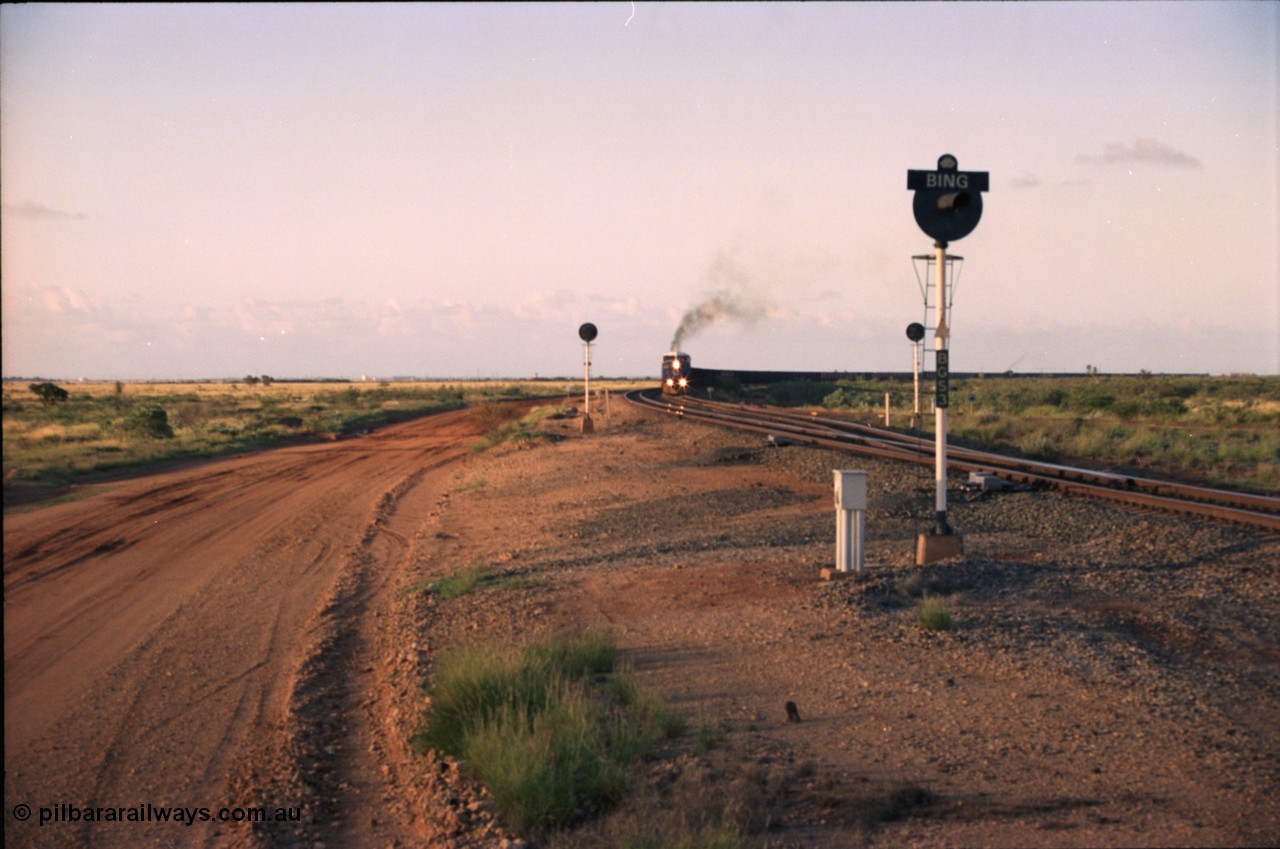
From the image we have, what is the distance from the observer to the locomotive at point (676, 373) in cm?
6272

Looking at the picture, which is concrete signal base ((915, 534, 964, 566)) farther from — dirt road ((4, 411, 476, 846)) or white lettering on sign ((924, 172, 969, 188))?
dirt road ((4, 411, 476, 846))

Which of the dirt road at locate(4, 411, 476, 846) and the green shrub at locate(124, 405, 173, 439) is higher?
the green shrub at locate(124, 405, 173, 439)

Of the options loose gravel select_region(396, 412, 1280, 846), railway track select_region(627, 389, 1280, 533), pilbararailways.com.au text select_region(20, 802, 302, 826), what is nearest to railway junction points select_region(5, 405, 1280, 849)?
loose gravel select_region(396, 412, 1280, 846)

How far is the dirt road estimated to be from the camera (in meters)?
7.46

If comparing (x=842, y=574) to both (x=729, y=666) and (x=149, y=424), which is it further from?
(x=149, y=424)

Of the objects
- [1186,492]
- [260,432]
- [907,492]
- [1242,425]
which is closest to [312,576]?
[907,492]

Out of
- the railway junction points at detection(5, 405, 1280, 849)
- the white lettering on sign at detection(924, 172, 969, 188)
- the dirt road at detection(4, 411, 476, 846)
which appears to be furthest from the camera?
the white lettering on sign at detection(924, 172, 969, 188)

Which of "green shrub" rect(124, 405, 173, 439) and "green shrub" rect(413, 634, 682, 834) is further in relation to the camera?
"green shrub" rect(124, 405, 173, 439)

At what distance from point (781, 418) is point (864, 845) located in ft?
107

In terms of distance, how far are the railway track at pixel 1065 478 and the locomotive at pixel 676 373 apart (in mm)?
28808

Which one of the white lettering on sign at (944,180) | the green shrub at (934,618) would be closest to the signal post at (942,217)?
the white lettering on sign at (944,180)

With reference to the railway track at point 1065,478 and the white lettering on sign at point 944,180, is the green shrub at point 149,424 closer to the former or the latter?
the railway track at point 1065,478

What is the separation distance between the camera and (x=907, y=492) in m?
18.3

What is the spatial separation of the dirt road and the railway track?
10.3m
